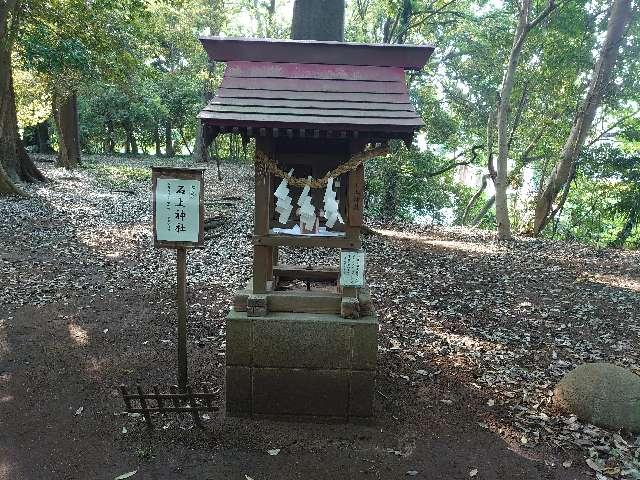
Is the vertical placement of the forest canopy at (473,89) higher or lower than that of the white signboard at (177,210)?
higher

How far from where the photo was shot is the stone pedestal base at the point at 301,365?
14.7 ft

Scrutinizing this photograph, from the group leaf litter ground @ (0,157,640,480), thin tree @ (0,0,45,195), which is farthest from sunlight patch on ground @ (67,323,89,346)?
thin tree @ (0,0,45,195)

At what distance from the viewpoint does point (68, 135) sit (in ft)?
68.9

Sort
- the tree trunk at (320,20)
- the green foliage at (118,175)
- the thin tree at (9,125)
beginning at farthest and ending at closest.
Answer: the green foliage at (118,175) < the thin tree at (9,125) < the tree trunk at (320,20)

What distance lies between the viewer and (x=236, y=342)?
14.7 ft

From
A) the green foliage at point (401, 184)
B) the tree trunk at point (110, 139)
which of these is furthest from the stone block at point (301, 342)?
the tree trunk at point (110, 139)

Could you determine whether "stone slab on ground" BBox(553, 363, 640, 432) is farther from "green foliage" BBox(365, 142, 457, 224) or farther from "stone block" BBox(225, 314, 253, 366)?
"green foliage" BBox(365, 142, 457, 224)

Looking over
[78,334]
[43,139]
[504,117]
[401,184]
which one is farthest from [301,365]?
[43,139]

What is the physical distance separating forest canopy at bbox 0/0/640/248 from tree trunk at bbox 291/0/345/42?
116 inches

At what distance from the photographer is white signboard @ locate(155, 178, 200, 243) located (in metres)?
4.41

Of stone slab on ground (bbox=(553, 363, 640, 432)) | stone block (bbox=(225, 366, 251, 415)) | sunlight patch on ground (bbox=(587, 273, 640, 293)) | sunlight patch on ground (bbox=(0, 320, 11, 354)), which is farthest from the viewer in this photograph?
sunlight patch on ground (bbox=(587, 273, 640, 293))

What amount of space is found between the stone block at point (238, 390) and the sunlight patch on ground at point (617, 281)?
713 centimetres

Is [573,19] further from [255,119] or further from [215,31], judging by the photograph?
[215,31]

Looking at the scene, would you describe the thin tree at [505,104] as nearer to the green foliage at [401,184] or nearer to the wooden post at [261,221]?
the green foliage at [401,184]
